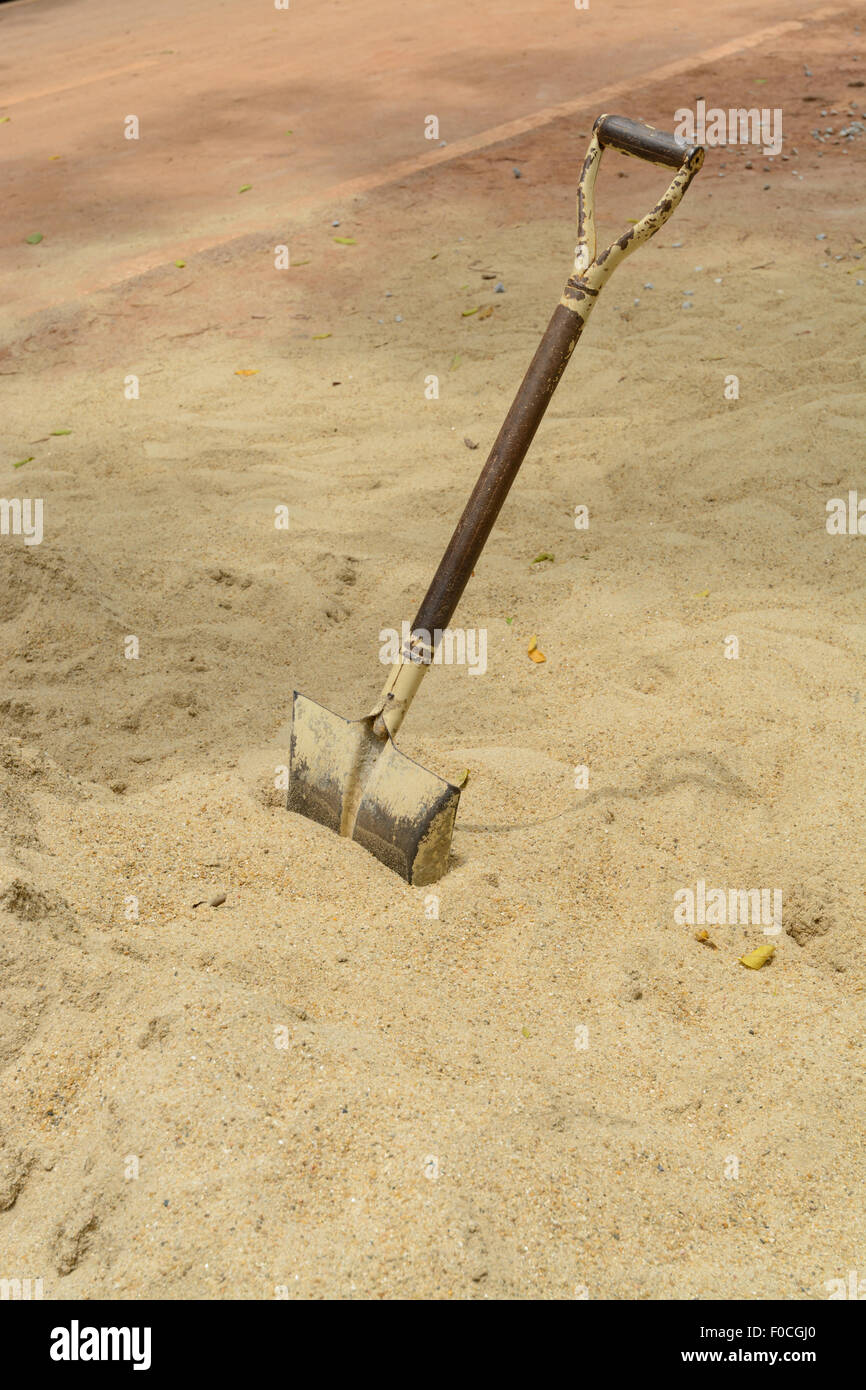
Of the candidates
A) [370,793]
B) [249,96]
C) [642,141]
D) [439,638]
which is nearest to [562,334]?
[642,141]

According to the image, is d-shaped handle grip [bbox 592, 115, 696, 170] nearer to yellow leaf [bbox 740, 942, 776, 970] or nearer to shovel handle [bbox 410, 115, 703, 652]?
shovel handle [bbox 410, 115, 703, 652]

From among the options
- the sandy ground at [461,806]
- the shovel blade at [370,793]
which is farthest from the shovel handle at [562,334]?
the sandy ground at [461,806]

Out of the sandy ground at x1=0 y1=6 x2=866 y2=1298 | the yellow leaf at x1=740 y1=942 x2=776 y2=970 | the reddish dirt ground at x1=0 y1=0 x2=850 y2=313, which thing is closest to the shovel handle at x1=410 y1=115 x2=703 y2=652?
the sandy ground at x1=0 y1=6 x2=866 y2=1298

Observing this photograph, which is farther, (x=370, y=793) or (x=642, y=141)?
(x=370, y=793)

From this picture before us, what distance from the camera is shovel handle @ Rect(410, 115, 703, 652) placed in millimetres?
1938

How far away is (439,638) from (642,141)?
3.09 ft

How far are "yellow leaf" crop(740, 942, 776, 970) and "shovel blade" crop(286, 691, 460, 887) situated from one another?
21.6 inches

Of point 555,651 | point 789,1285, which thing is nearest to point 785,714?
point 555,651

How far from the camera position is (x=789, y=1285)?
136 cm

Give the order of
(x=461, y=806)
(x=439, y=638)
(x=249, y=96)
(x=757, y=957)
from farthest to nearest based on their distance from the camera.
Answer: (x=249, y=96) < (x=461, y=806) < (x=439, y=638) < (x=757, y=957)

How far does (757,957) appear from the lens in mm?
1896

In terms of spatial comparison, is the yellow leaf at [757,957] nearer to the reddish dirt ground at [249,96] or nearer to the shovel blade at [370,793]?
the shovel blade at [370,793]

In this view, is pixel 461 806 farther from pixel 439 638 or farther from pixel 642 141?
pixel 642 141

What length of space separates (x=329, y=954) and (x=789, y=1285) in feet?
2.70
